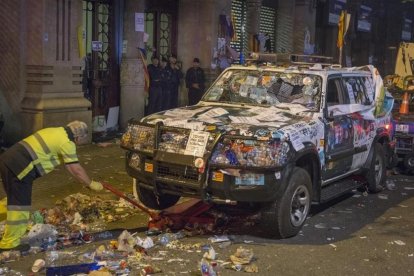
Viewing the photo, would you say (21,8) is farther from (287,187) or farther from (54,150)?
(287,187)

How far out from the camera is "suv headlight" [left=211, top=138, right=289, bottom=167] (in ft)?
20.7

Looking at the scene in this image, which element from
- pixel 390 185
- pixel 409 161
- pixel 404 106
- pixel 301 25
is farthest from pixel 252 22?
pixel 390 185

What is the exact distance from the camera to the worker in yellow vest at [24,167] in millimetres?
6027

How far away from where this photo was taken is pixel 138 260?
597 centimetres

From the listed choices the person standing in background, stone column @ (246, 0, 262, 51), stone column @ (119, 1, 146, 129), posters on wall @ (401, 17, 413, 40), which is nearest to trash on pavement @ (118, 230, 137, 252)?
stone column @ (119, 1, 146, 129)

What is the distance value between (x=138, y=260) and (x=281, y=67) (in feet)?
11.5

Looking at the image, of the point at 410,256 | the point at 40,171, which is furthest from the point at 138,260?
the point at 410,256

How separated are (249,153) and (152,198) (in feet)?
5.84

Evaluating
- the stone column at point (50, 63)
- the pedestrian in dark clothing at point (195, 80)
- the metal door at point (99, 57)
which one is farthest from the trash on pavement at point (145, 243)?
the pedestrian in dark clothing at point (195, 80)

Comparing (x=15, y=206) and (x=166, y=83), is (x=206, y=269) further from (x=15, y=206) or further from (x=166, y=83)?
(x=166, y=83)

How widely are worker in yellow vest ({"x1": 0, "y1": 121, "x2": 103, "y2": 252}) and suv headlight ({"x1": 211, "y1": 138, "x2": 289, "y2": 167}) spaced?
4.71ft

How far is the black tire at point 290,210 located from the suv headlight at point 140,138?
4.78 feet

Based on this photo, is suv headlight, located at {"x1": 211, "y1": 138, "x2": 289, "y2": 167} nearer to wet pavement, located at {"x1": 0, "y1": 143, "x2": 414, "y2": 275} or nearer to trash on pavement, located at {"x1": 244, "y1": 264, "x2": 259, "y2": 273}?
wet pavement, located at {"x1": 0, "y1": 143, "x2": 414, "y2": 275}

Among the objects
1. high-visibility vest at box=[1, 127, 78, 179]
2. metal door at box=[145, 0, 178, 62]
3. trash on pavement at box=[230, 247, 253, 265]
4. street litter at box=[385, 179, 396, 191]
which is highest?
metal door at box=[145, 0, 178, 62]
